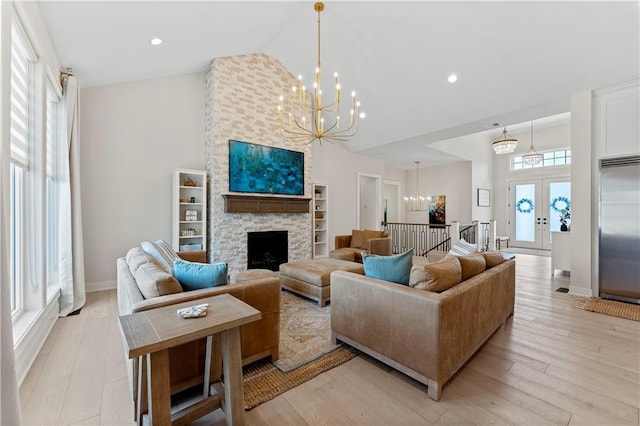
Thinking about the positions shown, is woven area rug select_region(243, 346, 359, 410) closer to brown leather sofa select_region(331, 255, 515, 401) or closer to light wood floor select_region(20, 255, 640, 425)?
light wood floor select_region(20, 255, 640, 425)

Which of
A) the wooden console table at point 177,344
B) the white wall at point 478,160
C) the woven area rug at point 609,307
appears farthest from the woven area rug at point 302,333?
the white wall at point 478,160

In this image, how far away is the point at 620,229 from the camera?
3949mm

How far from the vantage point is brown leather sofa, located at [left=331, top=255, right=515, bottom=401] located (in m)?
1.89

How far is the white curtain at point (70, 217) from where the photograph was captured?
11.4 feet

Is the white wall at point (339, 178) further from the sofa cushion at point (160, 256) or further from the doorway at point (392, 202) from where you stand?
the sofa cushion at point (160, 256)

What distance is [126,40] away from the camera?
3.45 meters

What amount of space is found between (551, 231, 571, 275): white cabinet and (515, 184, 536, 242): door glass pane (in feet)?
14.7

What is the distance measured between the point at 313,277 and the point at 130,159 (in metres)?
3.64

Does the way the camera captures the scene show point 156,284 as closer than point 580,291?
Yes

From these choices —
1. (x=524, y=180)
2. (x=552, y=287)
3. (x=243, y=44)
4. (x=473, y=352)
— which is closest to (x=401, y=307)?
(x=473, y=352)

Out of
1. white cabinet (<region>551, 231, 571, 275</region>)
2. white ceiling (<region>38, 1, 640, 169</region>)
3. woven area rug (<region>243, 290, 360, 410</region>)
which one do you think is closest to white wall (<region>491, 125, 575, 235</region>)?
white cabinet (<region>551, 231, 571, 275</region>)

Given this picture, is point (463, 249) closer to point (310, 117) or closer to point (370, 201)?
point (310, 117)

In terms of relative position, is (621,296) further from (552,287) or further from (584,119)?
(584,119)

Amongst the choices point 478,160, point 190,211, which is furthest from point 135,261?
point 478,160
